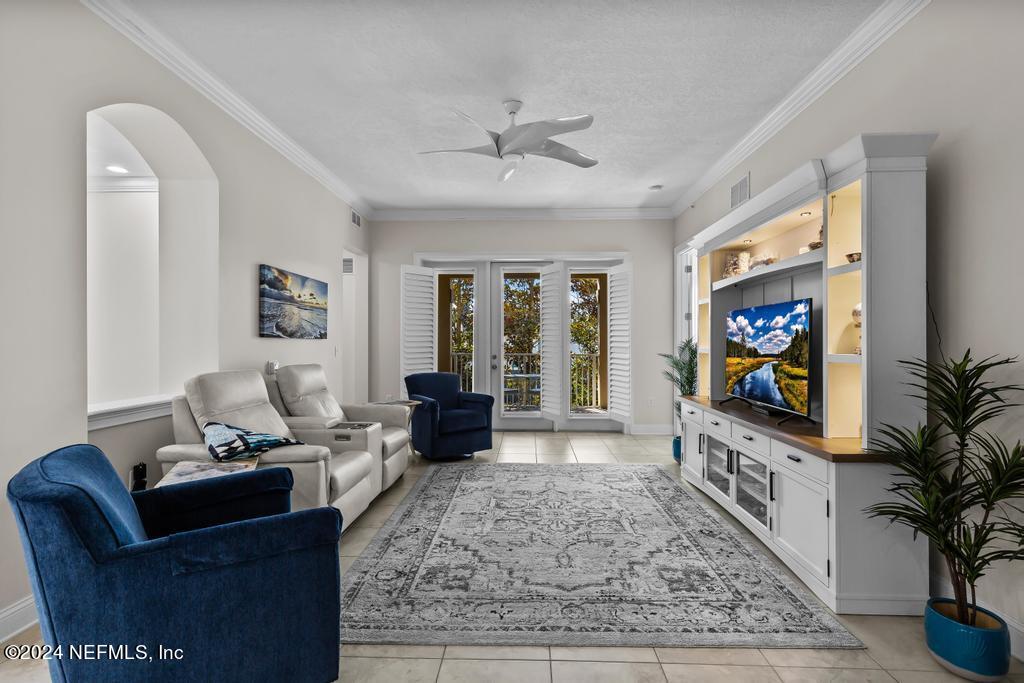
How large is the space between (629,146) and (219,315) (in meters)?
3.40

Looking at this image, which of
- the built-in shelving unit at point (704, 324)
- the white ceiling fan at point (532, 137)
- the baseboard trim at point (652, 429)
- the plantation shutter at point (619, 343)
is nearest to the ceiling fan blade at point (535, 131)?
the white ceiling fan at point (532, 137)

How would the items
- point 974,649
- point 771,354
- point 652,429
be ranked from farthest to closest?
point 652,429 → point 771,354 → point 974,649

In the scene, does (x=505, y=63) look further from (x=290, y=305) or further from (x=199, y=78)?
(x=290, y=305)

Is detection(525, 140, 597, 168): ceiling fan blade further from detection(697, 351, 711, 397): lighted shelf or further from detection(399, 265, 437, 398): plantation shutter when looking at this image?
detection(399, 265, 437, 398): plantation shutter

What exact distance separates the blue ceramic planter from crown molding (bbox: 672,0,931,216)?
2613mm

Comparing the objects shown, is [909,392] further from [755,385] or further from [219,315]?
[219,315]

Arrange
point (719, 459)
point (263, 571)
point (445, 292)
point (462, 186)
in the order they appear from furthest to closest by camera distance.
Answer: point (445, 292) → point (462, 186) → point (719, 459) → point (263, 571)

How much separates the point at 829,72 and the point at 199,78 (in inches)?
147

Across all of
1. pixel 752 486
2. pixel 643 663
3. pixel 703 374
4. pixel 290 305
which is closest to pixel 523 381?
pixel 703 374

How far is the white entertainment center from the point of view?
222cm

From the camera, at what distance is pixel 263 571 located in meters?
1.42

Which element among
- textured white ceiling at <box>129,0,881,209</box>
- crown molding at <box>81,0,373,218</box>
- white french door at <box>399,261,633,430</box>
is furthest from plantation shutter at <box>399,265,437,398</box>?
textured white ceiling at <box>129,0,881,209</box>

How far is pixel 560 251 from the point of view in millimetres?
6504

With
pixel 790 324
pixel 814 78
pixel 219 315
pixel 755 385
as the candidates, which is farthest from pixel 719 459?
pixel 219 315
